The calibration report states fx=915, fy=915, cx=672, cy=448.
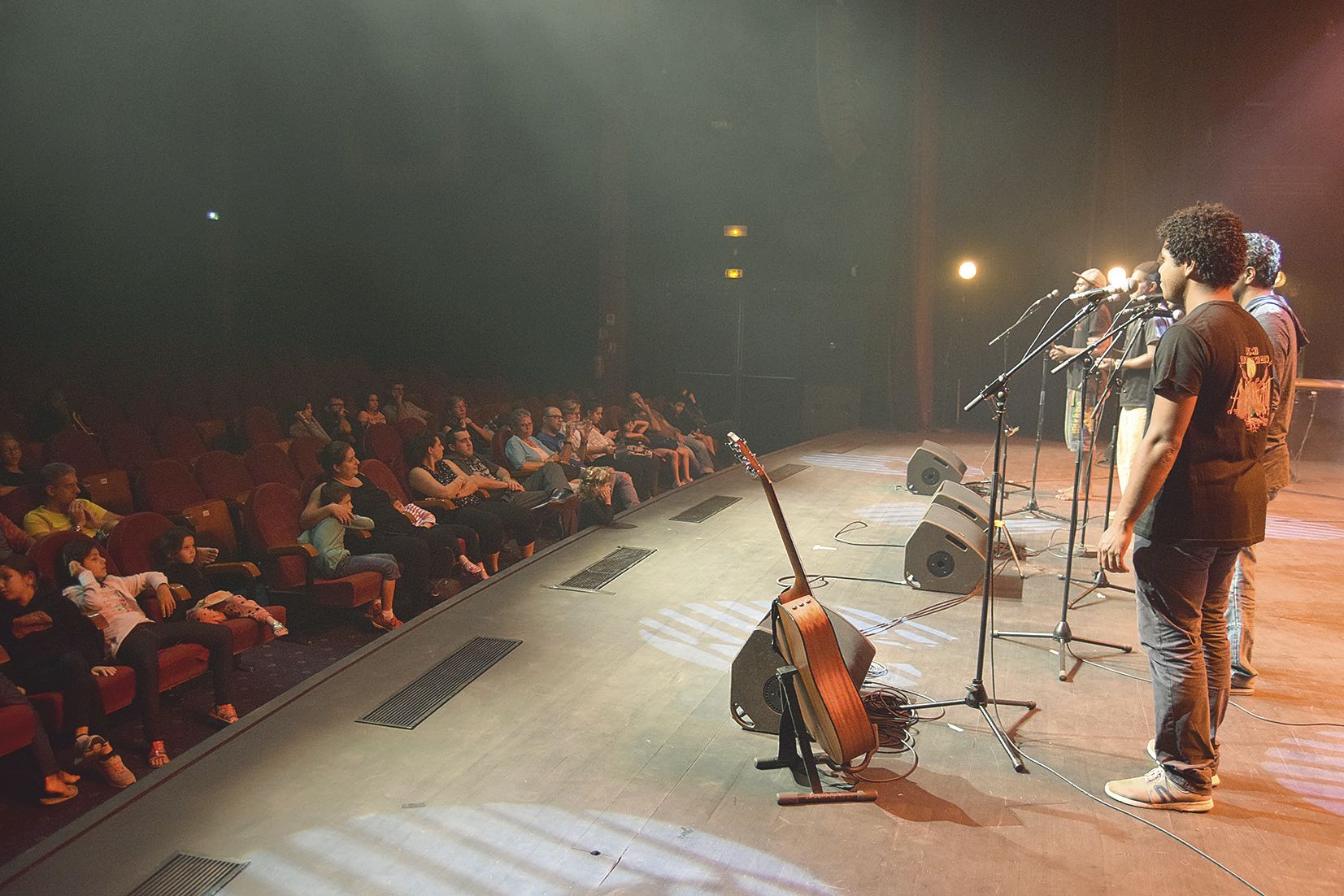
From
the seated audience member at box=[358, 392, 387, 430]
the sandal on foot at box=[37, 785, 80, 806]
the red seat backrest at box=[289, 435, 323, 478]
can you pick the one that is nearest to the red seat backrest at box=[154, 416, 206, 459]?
the red seat backrest at box=[289, 435, 323, 478]

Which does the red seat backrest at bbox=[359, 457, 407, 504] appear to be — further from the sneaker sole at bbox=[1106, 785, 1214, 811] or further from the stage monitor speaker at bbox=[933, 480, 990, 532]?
the sneaker sole at bbox=[1106, 785, 1214, 811]

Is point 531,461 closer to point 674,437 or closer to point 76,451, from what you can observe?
point 674,437

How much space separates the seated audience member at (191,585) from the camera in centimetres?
342

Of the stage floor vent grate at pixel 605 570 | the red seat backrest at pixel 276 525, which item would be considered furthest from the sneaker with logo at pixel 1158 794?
the red seat backrest at pixel 276 525

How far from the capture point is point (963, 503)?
15.5 feet

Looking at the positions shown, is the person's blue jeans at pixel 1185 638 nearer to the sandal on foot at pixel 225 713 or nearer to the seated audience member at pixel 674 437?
the sandal on foot at pixel 225 713

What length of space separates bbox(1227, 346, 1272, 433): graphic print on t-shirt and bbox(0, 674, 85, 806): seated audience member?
3266mm

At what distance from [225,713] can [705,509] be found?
3.38 metres

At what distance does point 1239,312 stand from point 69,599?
137 inches

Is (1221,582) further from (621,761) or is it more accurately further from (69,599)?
(69,599)

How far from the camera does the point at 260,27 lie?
29.7ft

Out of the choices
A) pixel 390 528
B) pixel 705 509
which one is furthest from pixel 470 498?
pixel 705 509

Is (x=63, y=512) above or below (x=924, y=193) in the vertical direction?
below

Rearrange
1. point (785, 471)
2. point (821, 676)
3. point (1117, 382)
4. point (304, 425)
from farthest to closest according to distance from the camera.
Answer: point (785, 471) → point (304, 425) → point (1117, 382) → point (821, 676)
